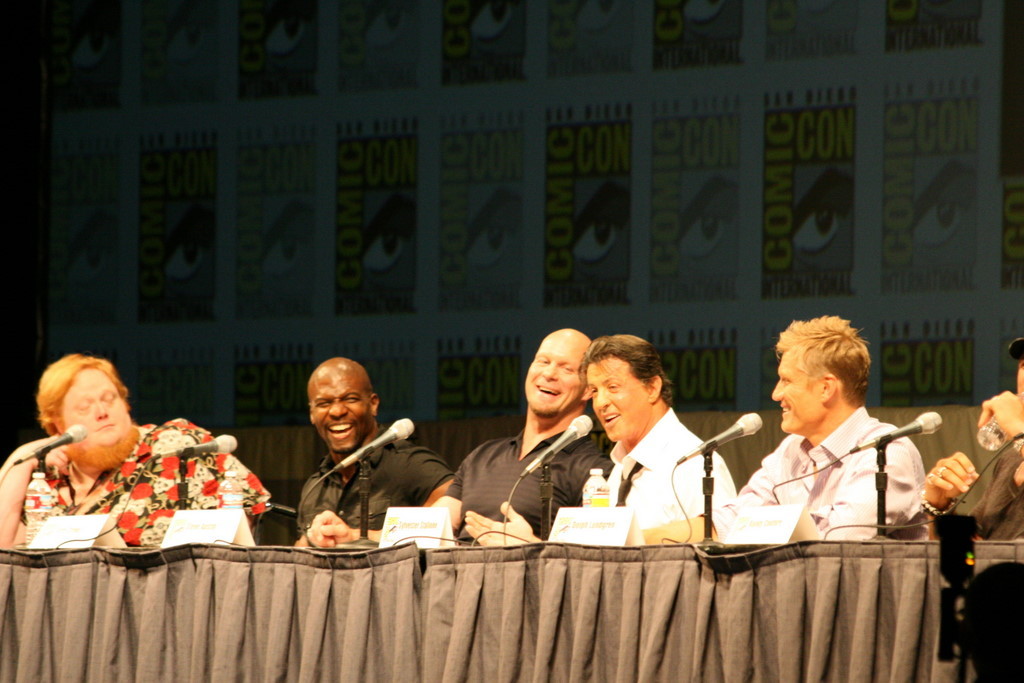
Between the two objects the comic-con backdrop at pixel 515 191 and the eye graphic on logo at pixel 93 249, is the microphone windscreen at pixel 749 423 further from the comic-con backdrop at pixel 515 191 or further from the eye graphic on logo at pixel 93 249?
the eye graphic on logo at pixel 93 249

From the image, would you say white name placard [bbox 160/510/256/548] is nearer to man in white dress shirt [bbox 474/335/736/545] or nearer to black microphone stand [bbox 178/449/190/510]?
black microphone stand [bbox 178/449/190/510]

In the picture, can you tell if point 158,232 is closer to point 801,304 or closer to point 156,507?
point 156,507

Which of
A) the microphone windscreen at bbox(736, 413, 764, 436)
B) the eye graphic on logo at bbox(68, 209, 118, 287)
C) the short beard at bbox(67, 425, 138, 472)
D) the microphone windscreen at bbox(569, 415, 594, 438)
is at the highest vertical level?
the eye graphic on logo at bbox(68, 209, 118, 287)

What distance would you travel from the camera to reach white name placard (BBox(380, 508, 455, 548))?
332cm

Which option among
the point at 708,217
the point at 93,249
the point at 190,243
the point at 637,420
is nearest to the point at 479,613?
the point at 637,420

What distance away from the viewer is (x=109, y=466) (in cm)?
434

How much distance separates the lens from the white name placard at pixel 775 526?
9.24ft

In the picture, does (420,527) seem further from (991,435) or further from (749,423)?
(991,435)

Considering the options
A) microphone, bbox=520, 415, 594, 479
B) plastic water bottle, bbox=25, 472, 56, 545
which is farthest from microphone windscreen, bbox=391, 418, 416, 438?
plastic water bottle, bbox=25, 472, 56, 545

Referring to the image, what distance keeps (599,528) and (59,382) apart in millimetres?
2168

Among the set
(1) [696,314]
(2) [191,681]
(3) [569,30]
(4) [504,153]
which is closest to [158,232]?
(4) [504,153]

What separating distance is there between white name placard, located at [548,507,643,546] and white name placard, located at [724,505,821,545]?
0.22 meters

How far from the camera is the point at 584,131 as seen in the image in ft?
18.0

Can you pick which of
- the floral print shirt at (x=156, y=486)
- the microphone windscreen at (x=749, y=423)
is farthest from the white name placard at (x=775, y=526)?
the floral print shirt at (x=156, y=486)
